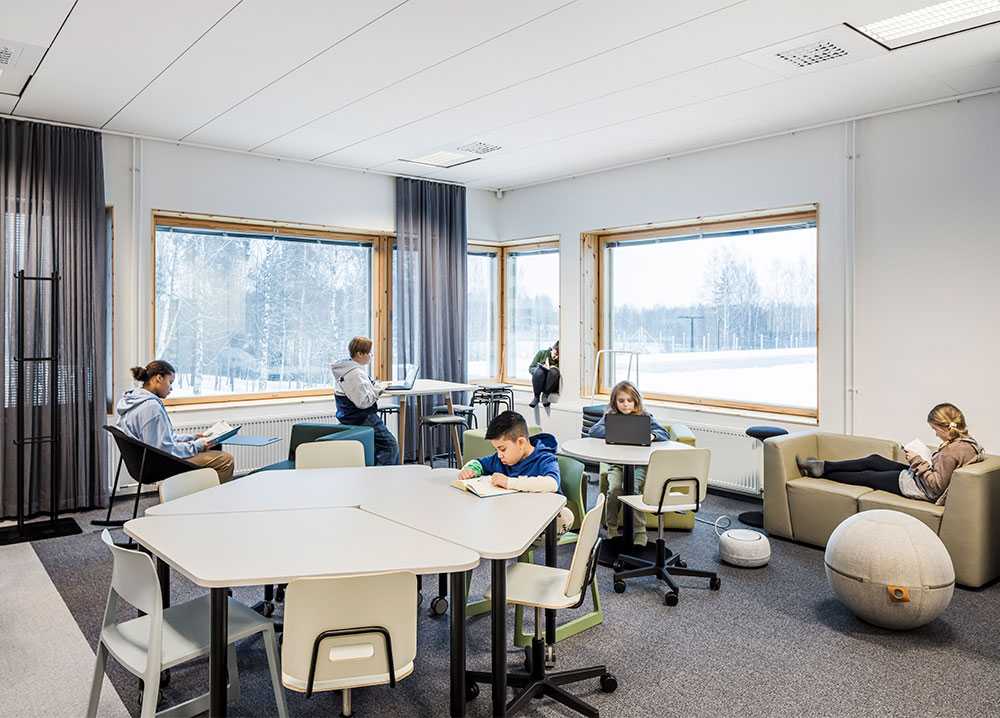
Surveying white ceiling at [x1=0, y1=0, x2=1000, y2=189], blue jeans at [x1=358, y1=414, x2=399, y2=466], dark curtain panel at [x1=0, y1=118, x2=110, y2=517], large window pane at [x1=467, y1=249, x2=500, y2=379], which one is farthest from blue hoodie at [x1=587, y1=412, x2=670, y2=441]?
dark curtain panel at [x1=0, y1=118, x2=110, y2=517]

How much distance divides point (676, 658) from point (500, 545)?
1.29 metres

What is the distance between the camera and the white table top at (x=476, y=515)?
2.56m

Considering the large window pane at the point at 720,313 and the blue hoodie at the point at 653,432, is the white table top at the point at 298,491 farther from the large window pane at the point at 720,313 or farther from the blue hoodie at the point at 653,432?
the large window pane at the point at 720,313

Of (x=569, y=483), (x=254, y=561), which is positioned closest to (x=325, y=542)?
(x=254, y=561)

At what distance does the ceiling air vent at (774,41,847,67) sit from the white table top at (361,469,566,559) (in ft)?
9.24

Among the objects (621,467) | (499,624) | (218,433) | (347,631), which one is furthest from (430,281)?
(347,631)

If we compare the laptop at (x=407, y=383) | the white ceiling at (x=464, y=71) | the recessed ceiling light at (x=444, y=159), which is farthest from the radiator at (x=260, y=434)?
the recessed ceiling light at (x=444, y=159)

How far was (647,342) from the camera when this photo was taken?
7387 millimetres

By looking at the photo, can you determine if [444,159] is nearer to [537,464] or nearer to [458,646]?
[537,464]

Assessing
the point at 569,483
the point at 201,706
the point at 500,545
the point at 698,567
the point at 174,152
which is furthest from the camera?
the point at 174,152

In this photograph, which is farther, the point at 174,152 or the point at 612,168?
the point at 612,168

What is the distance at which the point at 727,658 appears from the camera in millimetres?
3275

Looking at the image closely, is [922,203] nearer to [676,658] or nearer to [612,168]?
[612,168]

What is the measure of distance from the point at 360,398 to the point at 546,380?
2.34m
